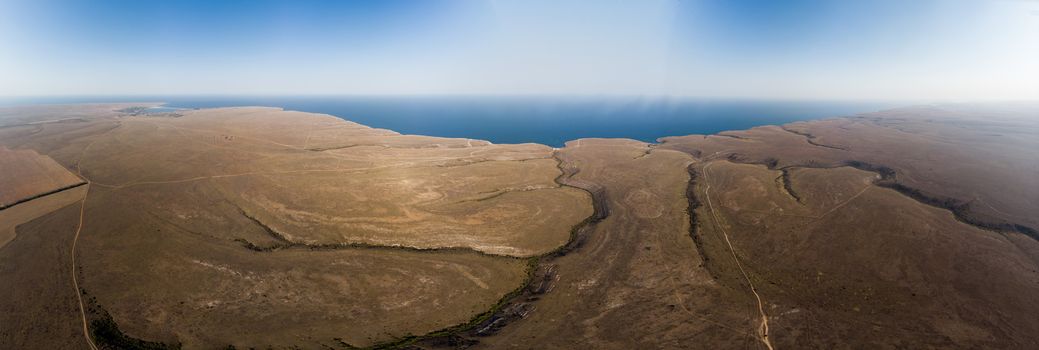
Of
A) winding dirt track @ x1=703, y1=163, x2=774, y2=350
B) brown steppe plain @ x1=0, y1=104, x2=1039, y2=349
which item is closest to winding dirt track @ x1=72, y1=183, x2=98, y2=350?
brown steppe plain @ x1=0, y1=104, x2=1039, y2=349

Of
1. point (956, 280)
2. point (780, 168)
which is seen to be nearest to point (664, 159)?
point (780, 168)

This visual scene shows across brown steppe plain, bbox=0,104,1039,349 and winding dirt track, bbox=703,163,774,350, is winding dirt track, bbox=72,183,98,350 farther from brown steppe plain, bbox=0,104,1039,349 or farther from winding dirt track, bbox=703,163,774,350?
winding dirt track, bbox=703,163,774,350

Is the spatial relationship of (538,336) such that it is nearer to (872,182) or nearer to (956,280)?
(956,280)

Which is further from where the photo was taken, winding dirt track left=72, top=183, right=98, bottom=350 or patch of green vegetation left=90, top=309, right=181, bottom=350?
winding dirt track left=72, top=183, right=98, bottom=350

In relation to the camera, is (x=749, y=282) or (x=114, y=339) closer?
(x=114, y=339)

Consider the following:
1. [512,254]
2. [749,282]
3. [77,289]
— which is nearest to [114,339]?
[77,289]

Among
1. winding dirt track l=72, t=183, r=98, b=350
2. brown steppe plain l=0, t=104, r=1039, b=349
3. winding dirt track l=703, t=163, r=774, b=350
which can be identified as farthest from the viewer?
brown steppe plain l=0, t=104, r=1039, b=349

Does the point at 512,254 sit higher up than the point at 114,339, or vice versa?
the point at 512,254

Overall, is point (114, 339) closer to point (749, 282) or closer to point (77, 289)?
point (77, 289)
